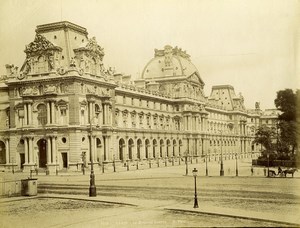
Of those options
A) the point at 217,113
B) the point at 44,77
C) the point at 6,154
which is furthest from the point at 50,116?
the point at 217,113

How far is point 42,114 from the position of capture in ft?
178

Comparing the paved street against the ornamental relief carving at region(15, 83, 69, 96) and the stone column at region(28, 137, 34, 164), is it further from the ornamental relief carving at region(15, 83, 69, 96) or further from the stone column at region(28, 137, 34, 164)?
the ornamental relief carving at region(15, 83, 69, 96)

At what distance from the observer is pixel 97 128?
55594 mm

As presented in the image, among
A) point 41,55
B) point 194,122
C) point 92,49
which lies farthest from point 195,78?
point 41,55

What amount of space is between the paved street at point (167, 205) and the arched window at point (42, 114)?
1886 centimetres

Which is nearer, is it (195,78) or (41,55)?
(41,55)

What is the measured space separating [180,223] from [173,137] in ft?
226

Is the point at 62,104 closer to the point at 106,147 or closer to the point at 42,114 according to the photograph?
the point at 42,114

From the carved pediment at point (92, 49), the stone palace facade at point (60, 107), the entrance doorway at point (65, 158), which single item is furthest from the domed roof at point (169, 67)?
the entrance doorway at point (65, 158)

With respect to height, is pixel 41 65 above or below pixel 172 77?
below

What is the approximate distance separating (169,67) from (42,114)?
45.6m

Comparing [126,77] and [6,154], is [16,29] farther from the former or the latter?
[126,77]

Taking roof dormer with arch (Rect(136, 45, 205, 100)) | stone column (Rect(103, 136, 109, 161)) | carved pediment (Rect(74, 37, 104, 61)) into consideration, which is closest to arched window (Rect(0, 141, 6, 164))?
stone column (Rect(103, 136, 109, 161))

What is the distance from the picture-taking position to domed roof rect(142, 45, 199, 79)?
9325cm
